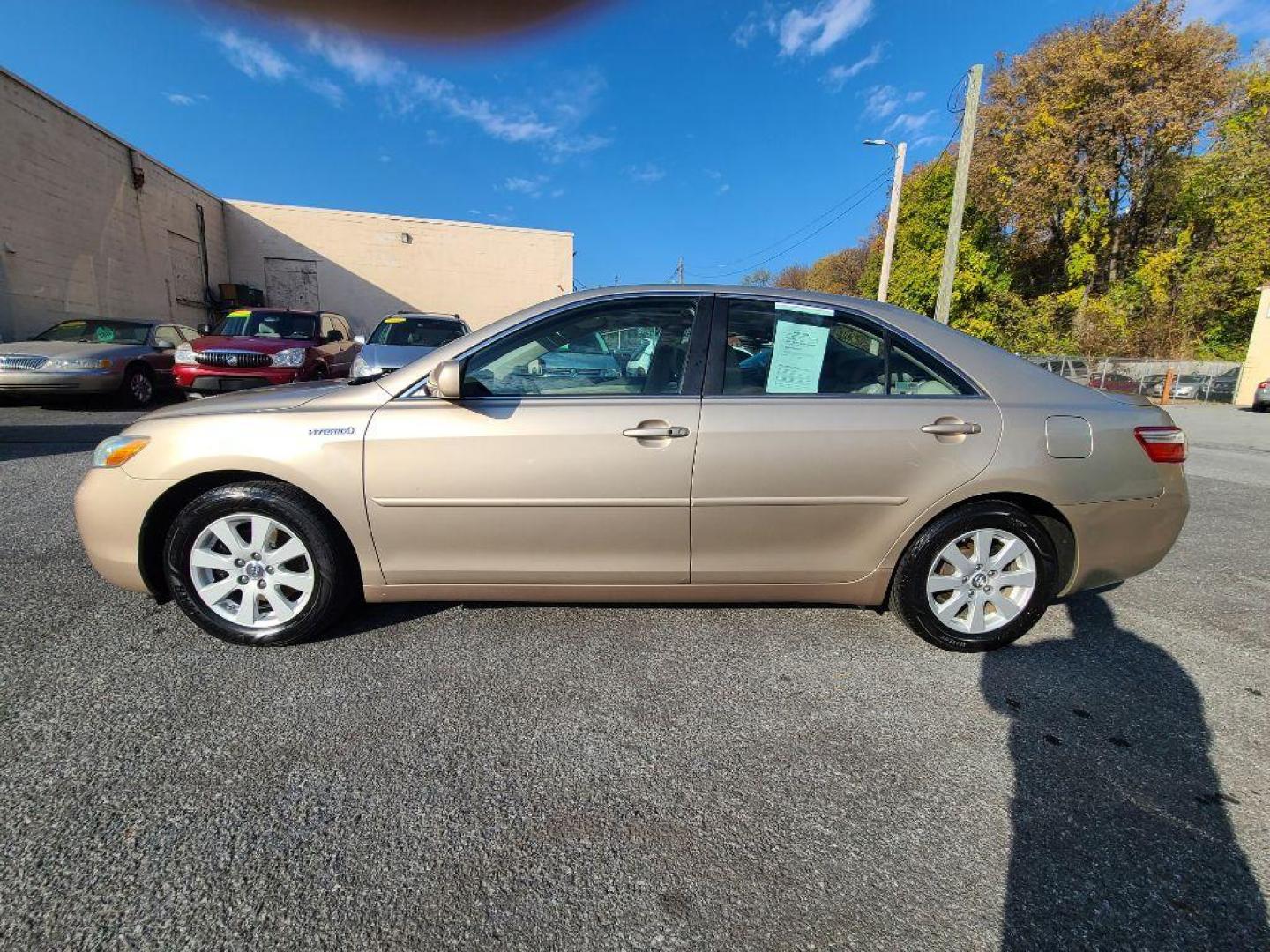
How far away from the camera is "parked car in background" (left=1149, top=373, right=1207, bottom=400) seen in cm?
2120

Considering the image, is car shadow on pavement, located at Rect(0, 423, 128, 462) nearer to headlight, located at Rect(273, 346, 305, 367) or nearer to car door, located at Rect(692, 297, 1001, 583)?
headlight, located at Rect(273, 346, 305, 367)

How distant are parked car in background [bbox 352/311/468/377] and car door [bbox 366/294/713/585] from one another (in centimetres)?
623

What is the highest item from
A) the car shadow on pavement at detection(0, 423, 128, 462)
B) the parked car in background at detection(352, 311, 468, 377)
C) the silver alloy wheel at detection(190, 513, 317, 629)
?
the parked car in background at detection(352, 311, 468, 377)

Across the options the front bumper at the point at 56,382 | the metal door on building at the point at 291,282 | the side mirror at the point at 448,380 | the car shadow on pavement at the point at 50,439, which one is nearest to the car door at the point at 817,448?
the side mirror at the point at 448,380

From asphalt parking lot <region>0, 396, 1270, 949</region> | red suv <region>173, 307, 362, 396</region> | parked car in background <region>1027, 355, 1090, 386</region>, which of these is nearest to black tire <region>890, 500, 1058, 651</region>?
asphalt parking lot <region>0, 396, 1270, 949</region>

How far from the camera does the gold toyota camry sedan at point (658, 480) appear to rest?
239 cm

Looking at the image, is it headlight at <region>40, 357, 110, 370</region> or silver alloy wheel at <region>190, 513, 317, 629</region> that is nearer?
silver alloy wheel at <region>190, 513, 317, 629</region>

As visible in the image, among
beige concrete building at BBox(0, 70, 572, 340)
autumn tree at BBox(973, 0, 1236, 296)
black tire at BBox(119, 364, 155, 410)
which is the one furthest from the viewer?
autumn tree at BBox(973, 0, 1236, 296)

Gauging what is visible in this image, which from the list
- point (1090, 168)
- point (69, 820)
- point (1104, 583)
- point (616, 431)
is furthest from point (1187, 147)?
point (69, 820)

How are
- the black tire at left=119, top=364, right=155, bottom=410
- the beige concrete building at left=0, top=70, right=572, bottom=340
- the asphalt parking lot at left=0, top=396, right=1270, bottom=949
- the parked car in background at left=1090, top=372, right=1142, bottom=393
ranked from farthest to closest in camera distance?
the parked car in background at left=1090, top=372, right=1142, bottom=393 → the beige concrete building at left=0, top=70, right=572, bottom=340 → the black tire at left=119, top=364, right=155, bottom=410 → the asphalt parking lot at left=0, top=396, right=1270, bottom=949

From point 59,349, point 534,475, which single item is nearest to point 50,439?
point 59,349

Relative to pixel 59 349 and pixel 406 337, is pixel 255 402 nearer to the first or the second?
pixel 406 337

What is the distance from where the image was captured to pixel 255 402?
2.61 m

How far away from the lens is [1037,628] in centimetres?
288
